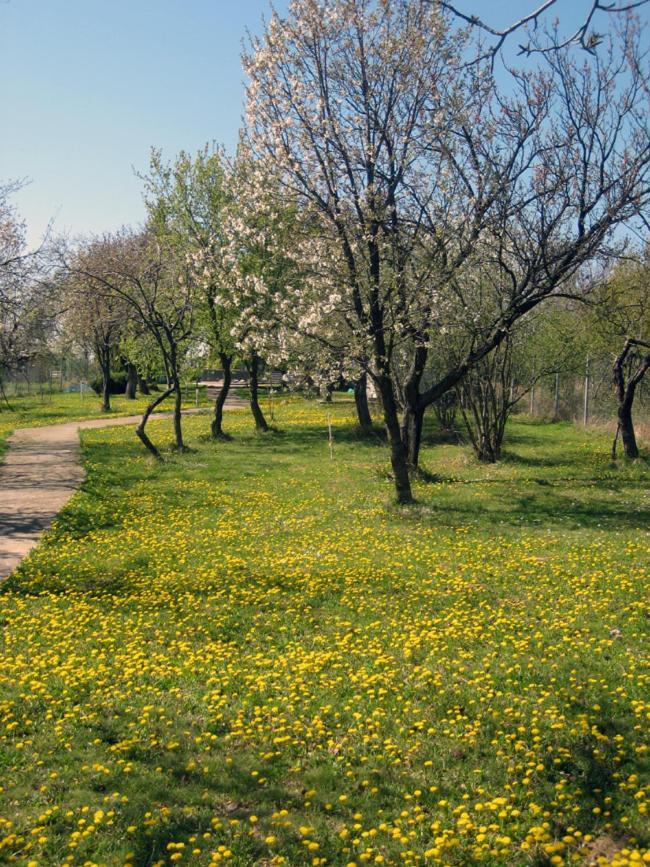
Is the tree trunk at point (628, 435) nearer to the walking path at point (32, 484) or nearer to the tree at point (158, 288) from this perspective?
the tree at point (158, 288)

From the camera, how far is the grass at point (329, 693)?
4492 mm

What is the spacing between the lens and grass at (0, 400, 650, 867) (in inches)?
177

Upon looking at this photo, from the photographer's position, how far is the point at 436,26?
13.2 m

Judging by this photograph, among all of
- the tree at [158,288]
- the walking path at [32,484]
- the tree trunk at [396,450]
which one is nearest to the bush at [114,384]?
the walking path at [32,484]

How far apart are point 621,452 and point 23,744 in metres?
18.9

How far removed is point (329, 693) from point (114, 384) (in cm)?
4993

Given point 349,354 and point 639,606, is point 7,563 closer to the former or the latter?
point 349,354

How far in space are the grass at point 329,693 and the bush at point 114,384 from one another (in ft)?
133

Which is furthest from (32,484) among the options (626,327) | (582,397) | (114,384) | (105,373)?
(114,384)

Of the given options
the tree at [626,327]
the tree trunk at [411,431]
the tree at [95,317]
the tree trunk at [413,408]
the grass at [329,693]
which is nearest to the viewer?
the grass at [329,693]

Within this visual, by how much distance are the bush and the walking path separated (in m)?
23.4

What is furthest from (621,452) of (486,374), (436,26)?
(436,26)

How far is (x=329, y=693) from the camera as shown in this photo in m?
6.31

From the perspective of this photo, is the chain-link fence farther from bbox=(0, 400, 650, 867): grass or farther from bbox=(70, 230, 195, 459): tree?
bbox=(0, 400, 650, 867): grass
